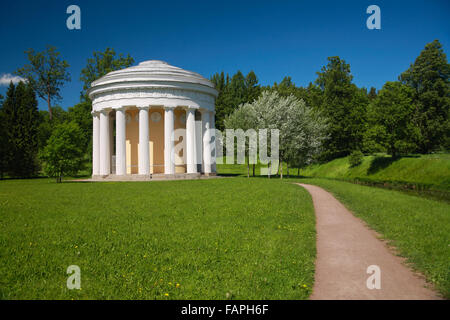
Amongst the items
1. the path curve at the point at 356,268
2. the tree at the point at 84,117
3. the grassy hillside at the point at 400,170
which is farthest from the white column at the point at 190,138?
the tree at the point at 84,117

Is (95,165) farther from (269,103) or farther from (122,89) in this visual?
(269,103)

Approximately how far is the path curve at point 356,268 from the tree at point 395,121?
3337 cm

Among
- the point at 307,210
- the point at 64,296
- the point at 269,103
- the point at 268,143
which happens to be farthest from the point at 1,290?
the point at 269,103

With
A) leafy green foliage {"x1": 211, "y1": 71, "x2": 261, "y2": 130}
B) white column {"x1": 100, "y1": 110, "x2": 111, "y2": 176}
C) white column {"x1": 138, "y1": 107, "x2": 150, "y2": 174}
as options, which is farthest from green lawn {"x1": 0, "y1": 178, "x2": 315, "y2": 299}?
leafy green foliage {"x1": 211, "y1": 71, "x2": 261, "y2": 130}

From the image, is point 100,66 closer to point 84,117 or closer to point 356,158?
point 84,117

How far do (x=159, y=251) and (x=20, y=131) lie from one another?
5474 centimetres

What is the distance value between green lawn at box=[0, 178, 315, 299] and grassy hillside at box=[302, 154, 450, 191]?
26261mm

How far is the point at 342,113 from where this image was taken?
54.2 meters

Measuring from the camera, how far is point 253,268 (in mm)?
6945

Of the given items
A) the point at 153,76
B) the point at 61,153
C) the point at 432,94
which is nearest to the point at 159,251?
the point at 61,153

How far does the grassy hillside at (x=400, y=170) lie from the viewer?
109 ft

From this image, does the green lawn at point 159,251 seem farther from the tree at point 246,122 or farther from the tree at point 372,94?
the tree at point 372,94

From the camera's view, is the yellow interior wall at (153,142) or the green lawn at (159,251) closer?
the green lawn at (159,251)
